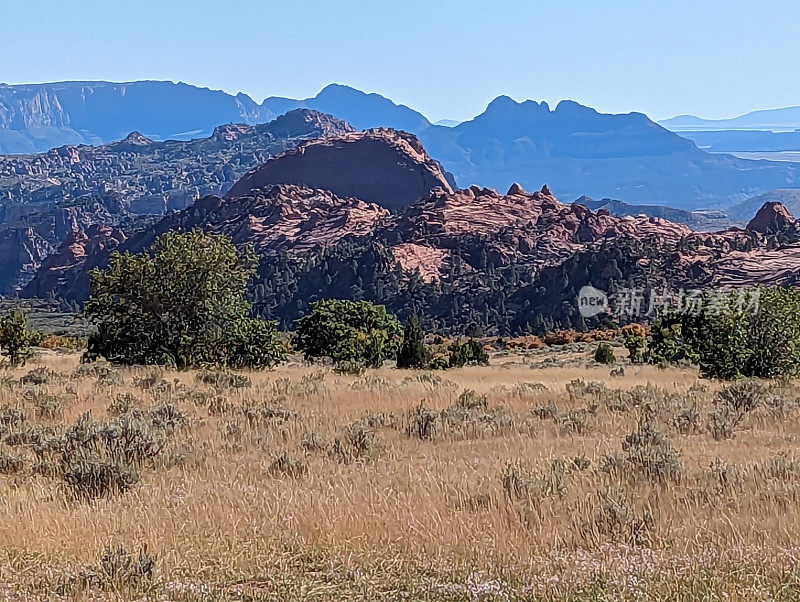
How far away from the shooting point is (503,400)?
11.4 m

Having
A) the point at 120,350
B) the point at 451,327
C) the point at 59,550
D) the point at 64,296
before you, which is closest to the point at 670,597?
the point at 59,550

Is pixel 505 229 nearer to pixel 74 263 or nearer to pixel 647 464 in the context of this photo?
pixel 74 263

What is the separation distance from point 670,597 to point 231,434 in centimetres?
561

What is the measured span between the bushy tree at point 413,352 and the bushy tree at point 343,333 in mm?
816

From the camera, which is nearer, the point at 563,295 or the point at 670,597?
the point at 670,597

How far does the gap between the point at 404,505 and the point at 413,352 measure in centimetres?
2328

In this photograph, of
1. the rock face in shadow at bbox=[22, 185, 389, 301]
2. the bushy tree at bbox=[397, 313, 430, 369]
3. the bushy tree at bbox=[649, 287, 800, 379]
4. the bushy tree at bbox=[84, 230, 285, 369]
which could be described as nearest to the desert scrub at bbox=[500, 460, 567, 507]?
the bushy tree at bbox=[649, 287, 800, 379]

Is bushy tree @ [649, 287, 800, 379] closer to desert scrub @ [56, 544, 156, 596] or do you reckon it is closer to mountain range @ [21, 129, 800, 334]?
desert scrub @ [56, 544, 156, 596]

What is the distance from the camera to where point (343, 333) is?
2817 cm

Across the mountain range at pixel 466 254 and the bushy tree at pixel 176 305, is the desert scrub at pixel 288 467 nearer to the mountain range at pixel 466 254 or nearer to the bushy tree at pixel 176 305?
the bushy tree at pixel 176 305

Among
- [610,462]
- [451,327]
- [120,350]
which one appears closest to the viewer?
[610,462]

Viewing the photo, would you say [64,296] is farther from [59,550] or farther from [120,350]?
[59,550]

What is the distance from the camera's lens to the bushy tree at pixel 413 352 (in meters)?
28.6
